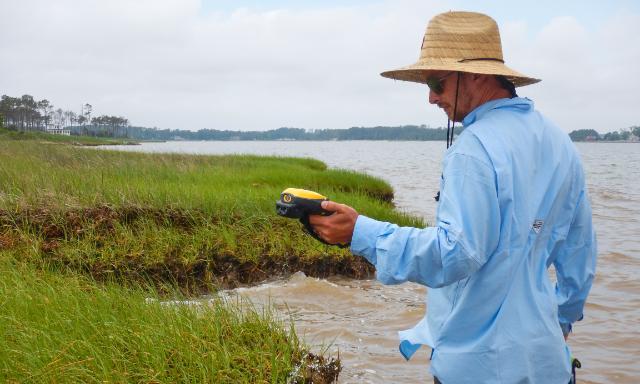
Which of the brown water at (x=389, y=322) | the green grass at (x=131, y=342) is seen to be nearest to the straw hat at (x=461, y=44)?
the green grass at (x=131, y=342)

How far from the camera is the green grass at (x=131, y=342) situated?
3232mm

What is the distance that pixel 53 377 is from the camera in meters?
3.10

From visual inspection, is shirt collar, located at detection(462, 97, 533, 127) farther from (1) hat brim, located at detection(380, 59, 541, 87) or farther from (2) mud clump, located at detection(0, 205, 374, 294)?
(2) mud clump, located at detection(0, 205, 374, 294)

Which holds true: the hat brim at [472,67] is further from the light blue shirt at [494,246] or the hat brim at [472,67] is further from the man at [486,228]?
the light blue shirt at [494,246]

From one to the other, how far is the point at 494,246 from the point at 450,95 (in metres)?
0.68

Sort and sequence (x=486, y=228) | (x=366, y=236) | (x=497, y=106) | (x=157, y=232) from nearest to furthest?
(x=486, y=228) < (x=366, y=236) < (x=497, y=106) < (x=157, y=232)

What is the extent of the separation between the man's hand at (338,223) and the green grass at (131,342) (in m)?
1.71

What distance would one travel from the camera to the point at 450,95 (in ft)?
7.21

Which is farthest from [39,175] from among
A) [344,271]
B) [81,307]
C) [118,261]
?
[81,307]

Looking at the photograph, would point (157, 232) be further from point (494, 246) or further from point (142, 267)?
point (494, 246)

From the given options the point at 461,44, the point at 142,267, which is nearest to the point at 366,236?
the point at 461,44

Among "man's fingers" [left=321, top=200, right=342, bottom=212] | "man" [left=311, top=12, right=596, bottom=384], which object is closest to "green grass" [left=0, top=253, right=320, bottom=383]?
"man" [left=311, top=12, right=596, bottom=384]

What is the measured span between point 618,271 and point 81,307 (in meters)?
8.45

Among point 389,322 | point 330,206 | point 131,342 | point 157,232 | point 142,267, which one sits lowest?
point 389,322
